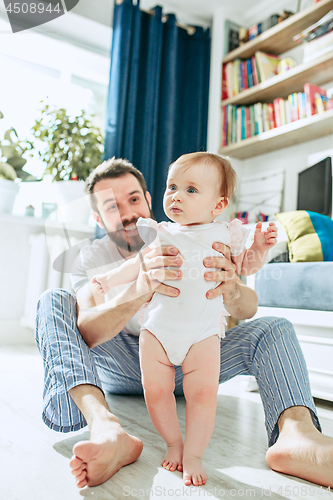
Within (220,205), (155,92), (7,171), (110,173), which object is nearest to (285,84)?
(155,92)

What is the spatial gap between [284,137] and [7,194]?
162 cm

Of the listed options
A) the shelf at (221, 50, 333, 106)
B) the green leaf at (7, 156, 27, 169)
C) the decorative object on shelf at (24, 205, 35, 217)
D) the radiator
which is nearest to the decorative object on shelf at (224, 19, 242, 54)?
the shelf at (221, 50, 333, 106)

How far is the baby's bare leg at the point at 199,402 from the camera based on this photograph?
0.66 metres

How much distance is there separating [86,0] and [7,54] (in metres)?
0.60

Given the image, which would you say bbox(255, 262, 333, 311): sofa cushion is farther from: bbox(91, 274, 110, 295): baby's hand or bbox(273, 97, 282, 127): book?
bbox(273, 97, 282, 127): book

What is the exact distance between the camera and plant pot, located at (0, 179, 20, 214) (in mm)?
2025

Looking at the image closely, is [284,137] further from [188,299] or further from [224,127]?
[188,299]

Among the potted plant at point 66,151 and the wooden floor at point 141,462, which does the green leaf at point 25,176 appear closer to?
the potted plant at point 66,151

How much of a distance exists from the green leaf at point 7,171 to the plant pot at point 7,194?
1.2 inches

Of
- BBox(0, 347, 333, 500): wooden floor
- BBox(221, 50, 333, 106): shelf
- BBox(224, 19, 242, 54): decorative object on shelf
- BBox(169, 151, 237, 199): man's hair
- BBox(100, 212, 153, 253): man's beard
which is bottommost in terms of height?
BBox(0, 347, 333, 500): wooden floor

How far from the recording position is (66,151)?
216cm

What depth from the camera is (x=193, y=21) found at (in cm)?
277

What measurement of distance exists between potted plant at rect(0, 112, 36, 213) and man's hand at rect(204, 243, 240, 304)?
1.57m

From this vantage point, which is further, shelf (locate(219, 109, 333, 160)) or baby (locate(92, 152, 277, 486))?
shelf (locate(219, 109, 333, 160))
